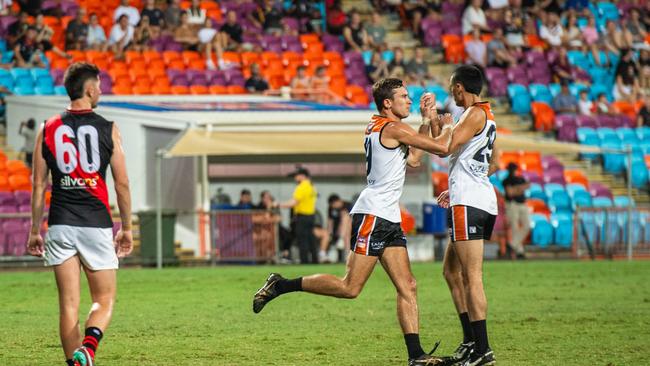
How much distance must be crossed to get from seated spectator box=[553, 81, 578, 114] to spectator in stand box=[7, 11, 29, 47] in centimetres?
1321

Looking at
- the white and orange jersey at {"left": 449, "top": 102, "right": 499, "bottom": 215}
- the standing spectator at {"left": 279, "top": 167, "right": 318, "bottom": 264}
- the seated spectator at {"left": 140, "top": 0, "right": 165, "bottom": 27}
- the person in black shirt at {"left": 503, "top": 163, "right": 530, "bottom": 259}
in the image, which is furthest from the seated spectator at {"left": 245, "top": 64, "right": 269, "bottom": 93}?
the white and orange jersey at {"left": 449, "top": 102, "right": 499, "bottom": 215}

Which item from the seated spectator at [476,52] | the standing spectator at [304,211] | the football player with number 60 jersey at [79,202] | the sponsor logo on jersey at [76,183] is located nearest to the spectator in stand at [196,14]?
the seated spectator at [476,52]

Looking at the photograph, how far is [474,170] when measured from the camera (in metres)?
9.88

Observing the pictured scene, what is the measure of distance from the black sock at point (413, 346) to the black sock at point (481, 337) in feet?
1.54

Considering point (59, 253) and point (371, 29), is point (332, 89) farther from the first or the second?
point (59, 253)

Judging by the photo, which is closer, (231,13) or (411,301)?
(411,301)

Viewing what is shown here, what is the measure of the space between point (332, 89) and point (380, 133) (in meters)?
20.9

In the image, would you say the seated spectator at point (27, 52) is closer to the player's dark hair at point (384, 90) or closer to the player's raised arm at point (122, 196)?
the player's dark hair at point (384, 90)

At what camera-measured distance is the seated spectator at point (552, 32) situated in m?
34.7

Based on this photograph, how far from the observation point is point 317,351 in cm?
1095

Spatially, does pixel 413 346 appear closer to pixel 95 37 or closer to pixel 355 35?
pixel 95 37

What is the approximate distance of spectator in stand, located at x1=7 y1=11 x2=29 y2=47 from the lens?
27.8 metres

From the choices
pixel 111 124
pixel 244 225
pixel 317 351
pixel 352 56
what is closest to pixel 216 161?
pixel 244 225

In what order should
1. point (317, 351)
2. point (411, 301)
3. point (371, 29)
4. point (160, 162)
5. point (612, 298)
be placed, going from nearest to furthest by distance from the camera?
1. point (411, 301)
2. point (317, 351)
3. point (612, 298)
4. point (160, 162)
5. point (371, 29)
